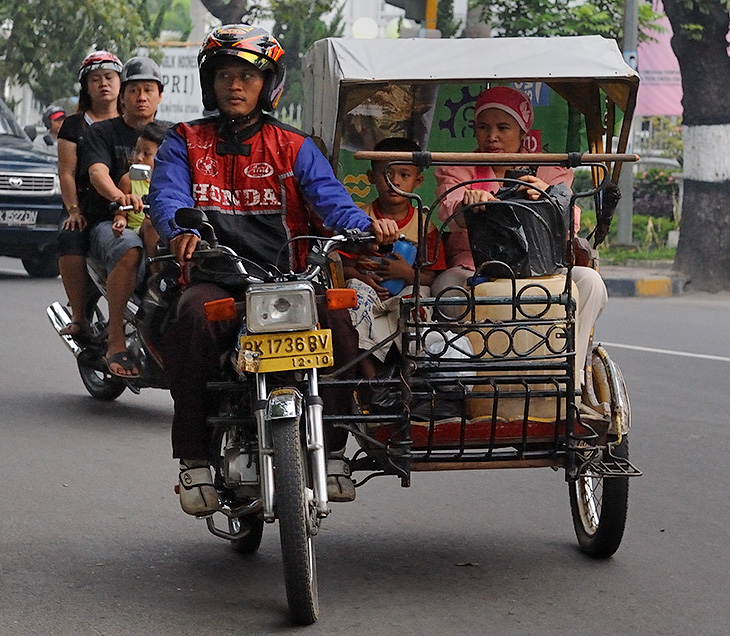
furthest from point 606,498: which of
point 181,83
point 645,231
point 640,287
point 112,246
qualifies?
point 181,83

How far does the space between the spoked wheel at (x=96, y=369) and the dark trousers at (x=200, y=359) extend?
11.1 feet

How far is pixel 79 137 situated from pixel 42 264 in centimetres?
822

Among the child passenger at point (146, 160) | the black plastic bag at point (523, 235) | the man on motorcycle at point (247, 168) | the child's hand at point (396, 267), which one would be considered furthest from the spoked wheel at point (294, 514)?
the child passenger at point (146, 160)

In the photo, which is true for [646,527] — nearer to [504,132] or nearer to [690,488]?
[690,488]

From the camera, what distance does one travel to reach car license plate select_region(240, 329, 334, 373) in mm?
4023

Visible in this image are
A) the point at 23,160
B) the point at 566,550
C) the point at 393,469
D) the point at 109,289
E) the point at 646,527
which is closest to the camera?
the point at 393,469

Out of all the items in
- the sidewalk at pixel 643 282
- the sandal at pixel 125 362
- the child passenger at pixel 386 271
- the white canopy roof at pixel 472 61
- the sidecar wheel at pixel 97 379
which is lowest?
A: the sidewalk at pixel 643 282

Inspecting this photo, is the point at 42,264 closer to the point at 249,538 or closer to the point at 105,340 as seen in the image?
the point at 105,340

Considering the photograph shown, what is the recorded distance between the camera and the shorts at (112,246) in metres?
7.24

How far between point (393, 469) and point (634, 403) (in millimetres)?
4361

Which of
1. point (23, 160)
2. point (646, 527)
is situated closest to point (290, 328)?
point (646, 527)

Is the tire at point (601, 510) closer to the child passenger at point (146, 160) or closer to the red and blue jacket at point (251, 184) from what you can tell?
the red and blue jacket at point (251, 184)

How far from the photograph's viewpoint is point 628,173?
59.6 ft

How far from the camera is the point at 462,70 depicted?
5.19m
